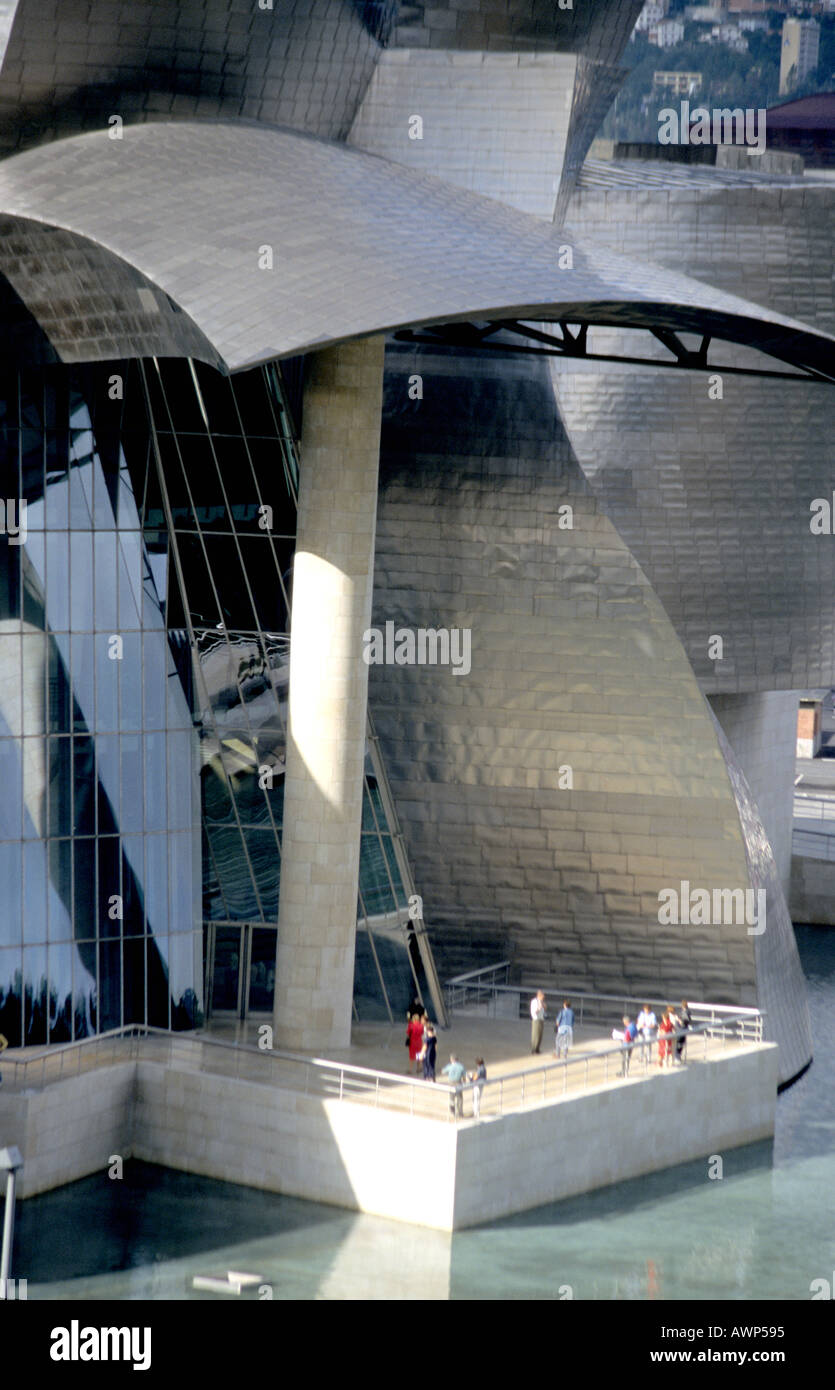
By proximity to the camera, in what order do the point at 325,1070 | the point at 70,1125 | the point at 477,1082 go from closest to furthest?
1. the point at 477,1082
2. the point at 70,1125
3. the point at 325,1070

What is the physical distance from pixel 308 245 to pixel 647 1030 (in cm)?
1274

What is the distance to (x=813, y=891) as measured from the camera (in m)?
51.1

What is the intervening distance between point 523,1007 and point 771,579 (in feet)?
39.9

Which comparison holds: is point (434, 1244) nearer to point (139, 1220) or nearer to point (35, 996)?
point (139, 1220)

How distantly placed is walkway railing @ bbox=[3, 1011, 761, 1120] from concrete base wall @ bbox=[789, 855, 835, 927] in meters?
20.9

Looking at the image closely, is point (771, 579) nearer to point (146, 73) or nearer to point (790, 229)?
point (790, 229)

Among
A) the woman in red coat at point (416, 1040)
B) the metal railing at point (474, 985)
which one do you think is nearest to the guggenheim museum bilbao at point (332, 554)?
the metal railing at point (474, 985)

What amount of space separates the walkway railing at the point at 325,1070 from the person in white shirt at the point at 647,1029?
3 cm

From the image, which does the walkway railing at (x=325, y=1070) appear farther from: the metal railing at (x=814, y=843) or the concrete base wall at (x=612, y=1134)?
the metal railing at (x=814, y=843)

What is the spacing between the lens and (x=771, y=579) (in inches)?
1644

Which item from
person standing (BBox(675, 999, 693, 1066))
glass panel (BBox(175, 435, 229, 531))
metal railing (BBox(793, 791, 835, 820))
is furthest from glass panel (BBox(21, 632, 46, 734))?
metal railing (BBox(793, 791, 835, 820))

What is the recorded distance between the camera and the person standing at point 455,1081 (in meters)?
26.6

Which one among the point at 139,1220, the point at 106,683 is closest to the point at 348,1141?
the point at 139,1220

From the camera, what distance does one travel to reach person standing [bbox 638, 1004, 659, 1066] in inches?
1189
